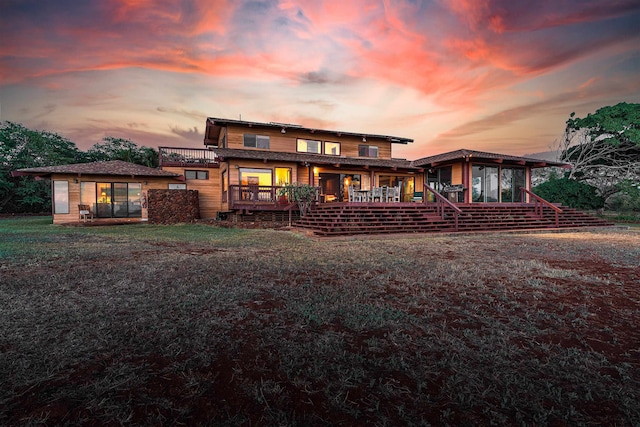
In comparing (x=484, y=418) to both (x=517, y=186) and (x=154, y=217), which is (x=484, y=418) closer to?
(x=154, y=217)

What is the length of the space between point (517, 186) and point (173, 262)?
2037 centimetres

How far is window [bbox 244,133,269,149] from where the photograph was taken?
58.6 feet

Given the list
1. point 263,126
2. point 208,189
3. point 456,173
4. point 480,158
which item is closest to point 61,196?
point 208,189

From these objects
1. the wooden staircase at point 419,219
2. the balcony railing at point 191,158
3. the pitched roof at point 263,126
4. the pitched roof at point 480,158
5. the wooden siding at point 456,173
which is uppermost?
the pitched roof at point 263,126

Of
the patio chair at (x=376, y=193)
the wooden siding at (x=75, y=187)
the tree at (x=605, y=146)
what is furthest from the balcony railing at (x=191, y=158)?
the tree at (x=605, y=146)

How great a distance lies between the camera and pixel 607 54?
16.9 metres

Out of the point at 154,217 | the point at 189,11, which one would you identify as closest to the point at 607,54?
the point at 189,11

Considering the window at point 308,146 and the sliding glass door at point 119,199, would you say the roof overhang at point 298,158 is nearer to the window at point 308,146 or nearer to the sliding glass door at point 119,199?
the window at point 308,146

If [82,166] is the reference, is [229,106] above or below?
above

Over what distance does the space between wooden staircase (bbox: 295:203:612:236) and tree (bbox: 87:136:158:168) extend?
27.9 metres

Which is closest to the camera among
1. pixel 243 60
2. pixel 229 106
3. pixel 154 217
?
pixel 243 60

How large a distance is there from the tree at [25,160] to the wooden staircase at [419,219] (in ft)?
100

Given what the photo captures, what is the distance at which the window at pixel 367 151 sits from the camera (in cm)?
2038

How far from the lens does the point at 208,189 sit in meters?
19.9
